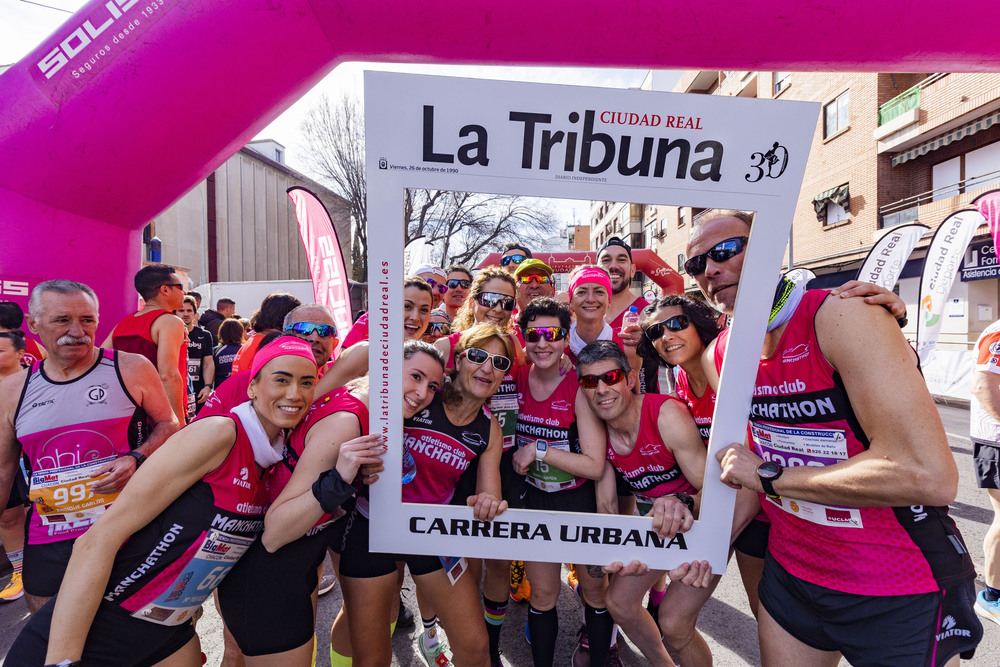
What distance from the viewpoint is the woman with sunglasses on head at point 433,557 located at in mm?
2320

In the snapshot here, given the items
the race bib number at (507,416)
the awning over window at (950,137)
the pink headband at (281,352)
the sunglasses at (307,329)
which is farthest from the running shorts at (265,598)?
the awning over window at (950,137)

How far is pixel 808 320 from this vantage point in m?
1.73

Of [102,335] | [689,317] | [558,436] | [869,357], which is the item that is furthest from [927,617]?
[102,335]

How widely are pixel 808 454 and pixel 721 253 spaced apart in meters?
0.80

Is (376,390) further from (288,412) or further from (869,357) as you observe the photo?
(869,357)

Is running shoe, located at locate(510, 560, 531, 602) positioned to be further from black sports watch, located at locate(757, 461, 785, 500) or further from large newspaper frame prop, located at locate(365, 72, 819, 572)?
large newspaper frame prop, located at locate(365, 72, 819, 572)

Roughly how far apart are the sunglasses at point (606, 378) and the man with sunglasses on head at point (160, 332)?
273cm

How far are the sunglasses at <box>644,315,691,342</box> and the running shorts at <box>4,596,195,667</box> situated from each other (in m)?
2.49

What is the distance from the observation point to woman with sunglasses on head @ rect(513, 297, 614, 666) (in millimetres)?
2514

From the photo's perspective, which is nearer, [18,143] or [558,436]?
[18,143]

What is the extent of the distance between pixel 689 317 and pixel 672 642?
1623 mm

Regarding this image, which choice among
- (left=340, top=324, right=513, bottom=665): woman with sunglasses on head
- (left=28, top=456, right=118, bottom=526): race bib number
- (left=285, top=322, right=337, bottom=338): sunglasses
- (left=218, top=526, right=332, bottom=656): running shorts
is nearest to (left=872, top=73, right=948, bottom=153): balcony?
(left=340, top=324, right=513, bottom=665): woman with sunglasses on head

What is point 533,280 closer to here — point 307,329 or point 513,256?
point 513,256

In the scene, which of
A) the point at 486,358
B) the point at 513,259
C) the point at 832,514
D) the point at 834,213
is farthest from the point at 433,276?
the point at 834,213
